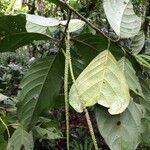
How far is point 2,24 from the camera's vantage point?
2.29 feet

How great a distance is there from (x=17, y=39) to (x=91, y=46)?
0.47 ft

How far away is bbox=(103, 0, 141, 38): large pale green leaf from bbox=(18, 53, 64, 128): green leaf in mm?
176

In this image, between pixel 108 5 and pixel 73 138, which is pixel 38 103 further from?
pixel 73 138

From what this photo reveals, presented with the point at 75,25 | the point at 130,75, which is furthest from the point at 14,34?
the point at 130,75

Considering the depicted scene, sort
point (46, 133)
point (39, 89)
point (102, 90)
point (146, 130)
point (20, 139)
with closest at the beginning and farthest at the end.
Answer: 1. point (102, 90)
2. point (146, 130)
3. point (39, 89)
4. point (20, 139)
5. point (46, 133)

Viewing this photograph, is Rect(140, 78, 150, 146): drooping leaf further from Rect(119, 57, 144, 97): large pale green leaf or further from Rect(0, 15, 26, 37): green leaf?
Rect(0, 15, 26, 37): green leaf

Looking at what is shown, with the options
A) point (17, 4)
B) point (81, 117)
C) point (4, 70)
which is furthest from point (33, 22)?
point (81, 117)

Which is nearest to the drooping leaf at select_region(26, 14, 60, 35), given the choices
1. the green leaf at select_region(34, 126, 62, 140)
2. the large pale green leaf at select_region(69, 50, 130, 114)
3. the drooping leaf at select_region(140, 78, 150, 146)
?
the large pale green leaf at select_region(69, 50, 130, 114)

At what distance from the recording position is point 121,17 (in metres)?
0.62

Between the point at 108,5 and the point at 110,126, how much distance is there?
187mm

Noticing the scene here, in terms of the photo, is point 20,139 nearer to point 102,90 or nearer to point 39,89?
point 39,89

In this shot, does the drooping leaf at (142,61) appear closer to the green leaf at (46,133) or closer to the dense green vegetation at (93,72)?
the dense green vegetation at (93,72)

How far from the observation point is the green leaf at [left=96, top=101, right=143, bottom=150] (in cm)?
57

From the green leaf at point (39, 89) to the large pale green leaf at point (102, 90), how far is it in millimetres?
194
